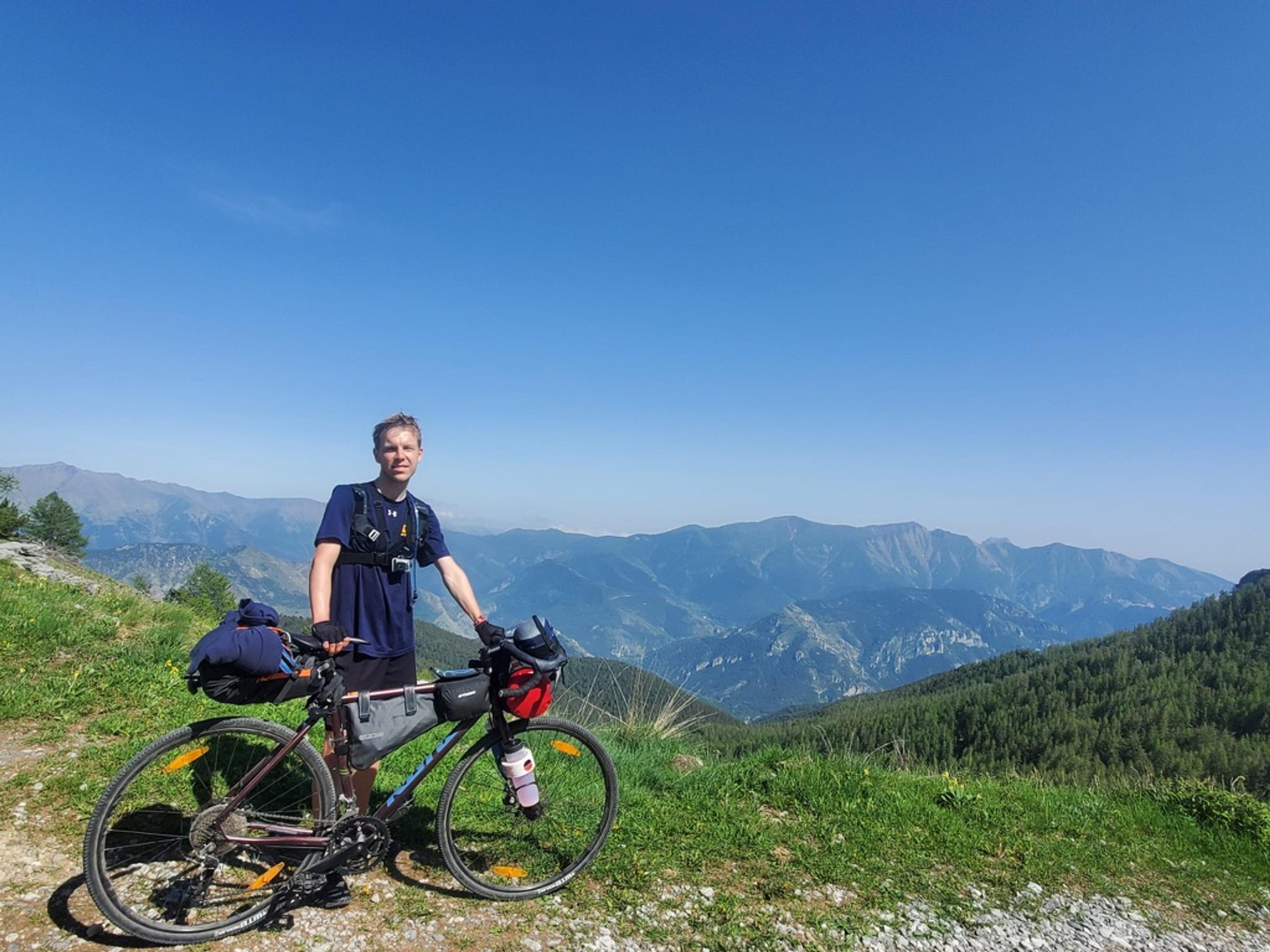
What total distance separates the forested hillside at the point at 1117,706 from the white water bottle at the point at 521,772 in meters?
76.6

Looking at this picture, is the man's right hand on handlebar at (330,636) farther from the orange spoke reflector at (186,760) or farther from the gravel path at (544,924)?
the gravel path at (544,924)

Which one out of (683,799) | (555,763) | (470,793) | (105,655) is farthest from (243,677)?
(105,655)

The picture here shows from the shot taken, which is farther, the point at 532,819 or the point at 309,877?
the point at 532,819

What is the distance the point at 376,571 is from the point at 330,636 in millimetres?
686

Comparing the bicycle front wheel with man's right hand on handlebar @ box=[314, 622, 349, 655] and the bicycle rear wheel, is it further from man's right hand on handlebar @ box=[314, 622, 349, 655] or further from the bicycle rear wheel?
man's right hand on handlebar @ box=[314, 622, 349, 655]

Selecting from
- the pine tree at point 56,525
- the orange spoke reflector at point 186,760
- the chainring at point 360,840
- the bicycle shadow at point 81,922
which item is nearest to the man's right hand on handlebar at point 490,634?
the chainring at point 360,840

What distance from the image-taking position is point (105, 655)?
6902mm

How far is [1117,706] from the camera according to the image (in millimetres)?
113875

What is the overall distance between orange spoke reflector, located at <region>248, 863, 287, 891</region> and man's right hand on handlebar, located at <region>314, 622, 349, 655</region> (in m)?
1.27

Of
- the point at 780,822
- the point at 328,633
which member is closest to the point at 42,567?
the point at 328,633

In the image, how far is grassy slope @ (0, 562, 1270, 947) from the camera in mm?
4383

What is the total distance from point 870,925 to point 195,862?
4.30 m

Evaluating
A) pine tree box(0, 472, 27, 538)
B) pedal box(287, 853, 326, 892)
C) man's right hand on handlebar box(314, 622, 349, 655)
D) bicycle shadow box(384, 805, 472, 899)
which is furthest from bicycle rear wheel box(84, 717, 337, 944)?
pine tree box(0, 472, 27, 538)

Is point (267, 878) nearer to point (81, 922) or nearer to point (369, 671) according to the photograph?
point (81, 922)
